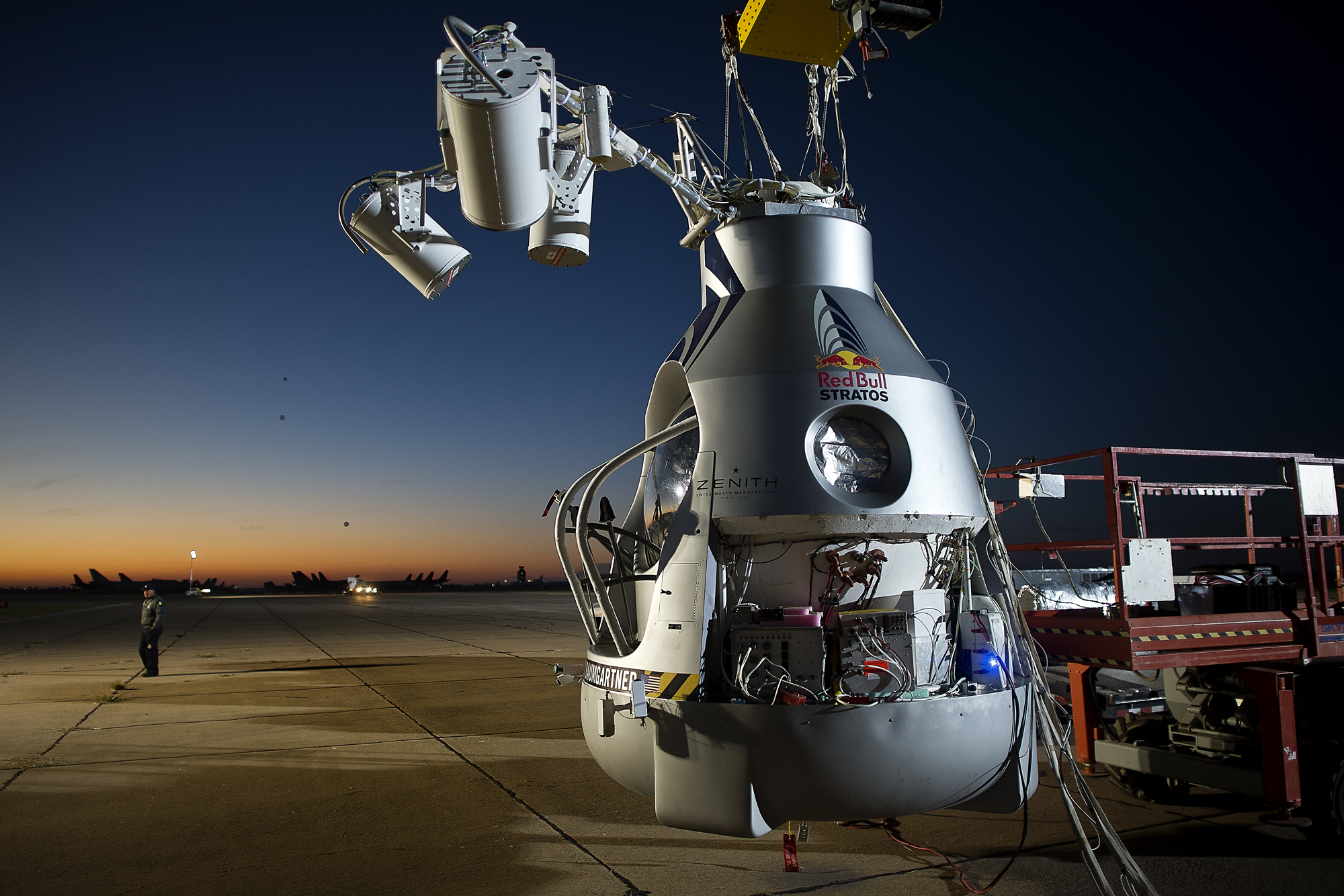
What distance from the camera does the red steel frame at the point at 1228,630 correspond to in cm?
521

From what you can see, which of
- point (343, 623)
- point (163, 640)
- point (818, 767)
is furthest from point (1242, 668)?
point (343, 623)

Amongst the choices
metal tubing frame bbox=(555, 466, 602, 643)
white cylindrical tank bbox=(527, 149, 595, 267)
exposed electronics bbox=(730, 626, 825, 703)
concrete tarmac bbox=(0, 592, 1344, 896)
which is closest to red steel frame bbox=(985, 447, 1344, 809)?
concrete tarmac bbox=(0, 592, 1344, 896)

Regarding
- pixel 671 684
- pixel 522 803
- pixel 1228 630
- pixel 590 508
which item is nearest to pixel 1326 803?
pixel 1228 630

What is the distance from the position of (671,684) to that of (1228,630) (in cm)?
381

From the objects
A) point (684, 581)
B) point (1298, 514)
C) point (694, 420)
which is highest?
point (694, 420)

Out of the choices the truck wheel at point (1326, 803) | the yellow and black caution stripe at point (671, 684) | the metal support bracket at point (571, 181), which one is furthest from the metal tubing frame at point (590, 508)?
the truck wheel at point (1326, 803)

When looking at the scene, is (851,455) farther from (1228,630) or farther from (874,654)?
(1228,630)

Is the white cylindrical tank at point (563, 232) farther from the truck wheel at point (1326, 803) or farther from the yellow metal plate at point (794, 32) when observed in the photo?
the truck wheel at point (1326, 803)

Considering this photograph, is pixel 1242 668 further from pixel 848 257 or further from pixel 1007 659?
pixel 848 257

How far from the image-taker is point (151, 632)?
14266mm

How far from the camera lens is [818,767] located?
394cm

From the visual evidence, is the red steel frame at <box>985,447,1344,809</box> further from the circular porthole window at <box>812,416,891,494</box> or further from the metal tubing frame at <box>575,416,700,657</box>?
the metal tubing frame at <box>575,416,700,657</box>

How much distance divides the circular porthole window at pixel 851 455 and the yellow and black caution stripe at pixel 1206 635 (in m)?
2.13

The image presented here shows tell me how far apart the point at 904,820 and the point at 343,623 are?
26.7 m
